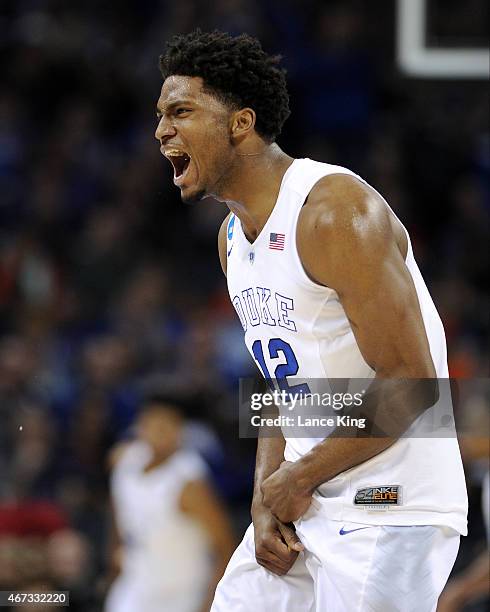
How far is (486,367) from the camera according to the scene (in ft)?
21.9

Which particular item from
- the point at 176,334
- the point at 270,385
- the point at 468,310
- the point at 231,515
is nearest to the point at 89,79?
the point at 176,334

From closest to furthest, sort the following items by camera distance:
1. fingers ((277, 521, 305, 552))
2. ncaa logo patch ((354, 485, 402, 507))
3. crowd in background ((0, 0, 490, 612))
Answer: ncaa logo patch ((354, 485, 402, 507)) < fingers ((277, 521, 305, 552)) < crowd in background ((0, 0, 490, 612))

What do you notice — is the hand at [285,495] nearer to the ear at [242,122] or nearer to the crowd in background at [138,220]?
the ear at [242,122]

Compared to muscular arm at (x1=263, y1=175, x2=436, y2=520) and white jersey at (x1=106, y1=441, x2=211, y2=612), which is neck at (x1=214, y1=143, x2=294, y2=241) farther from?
white jersey at (x1=106, y1=441, x2=211, y2=612)

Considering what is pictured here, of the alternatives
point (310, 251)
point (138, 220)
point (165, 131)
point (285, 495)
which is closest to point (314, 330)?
point (310, 251)

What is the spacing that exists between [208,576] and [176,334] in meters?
2.07

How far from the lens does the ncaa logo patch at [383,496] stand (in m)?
3.02

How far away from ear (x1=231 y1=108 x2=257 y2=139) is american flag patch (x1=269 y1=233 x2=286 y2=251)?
325mm

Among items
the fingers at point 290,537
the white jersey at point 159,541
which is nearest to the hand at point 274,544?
the fingers at point 290,537

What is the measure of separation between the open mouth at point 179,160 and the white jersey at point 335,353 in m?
0.29

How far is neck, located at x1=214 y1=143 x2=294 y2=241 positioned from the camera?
10.6 ft

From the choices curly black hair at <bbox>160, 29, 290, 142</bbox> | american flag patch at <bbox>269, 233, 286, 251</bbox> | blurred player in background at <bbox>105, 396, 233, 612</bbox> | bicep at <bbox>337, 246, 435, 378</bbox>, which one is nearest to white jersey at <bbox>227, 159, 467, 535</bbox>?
american flag patch at <bbox>269, 233, 286, 251</bbox>

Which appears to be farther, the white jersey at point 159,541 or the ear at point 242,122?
the white jersey at point 159,541

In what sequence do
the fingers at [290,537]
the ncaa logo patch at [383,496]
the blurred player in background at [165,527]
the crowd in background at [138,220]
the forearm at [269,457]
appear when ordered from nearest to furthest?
the ncaa logo patch at [383,496] < the fingers at [290,537] < the forearm at [269,457] < the blurred player in background at [165,527] < the crowd in background at [138,220]
